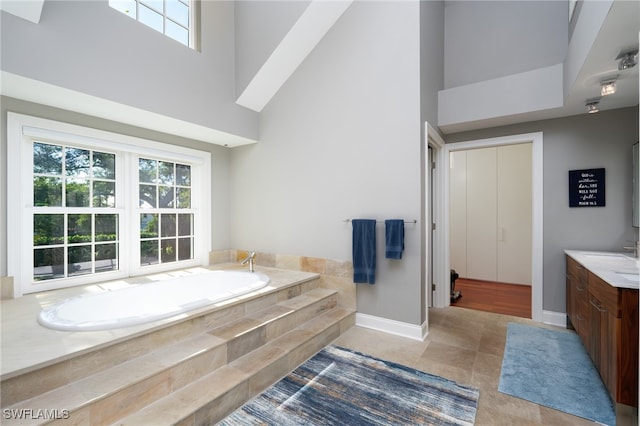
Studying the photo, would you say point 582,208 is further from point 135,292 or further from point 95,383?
point 135,292

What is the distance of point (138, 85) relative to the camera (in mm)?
2586

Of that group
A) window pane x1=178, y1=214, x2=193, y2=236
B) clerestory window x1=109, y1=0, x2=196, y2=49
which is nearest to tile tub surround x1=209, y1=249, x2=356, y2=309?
window pane x1=178, y1=214, x2=193, y2=236

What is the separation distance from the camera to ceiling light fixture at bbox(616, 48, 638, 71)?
6.01 ft

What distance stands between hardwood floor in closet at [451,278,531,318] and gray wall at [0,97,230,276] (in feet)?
10.8

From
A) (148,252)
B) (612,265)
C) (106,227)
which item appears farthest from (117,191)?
(612,265)

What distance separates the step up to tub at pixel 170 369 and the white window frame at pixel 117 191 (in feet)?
5.55

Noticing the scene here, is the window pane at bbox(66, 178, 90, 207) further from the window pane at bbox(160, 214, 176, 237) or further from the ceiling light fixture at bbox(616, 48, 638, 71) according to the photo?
the ceiling light fixture at bbox(616, 48, 638, 71)

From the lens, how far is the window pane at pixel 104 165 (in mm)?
2994

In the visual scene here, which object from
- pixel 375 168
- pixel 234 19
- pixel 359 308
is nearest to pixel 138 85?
pixel 234 19

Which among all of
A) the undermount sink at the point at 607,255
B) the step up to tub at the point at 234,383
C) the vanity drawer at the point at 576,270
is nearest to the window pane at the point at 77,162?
the step up to tub at the point at 234,383

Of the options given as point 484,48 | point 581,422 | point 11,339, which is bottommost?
point 581,422

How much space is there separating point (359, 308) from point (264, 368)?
1361 millimetres

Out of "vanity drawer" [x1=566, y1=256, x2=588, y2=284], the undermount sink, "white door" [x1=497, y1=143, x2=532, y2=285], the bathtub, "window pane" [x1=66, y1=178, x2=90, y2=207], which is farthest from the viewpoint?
"white door" [x1=497, y1=143, x2=532, y2=285]

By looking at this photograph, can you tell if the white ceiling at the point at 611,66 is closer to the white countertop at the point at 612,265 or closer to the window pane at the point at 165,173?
the white countertop at the point at 612,265
